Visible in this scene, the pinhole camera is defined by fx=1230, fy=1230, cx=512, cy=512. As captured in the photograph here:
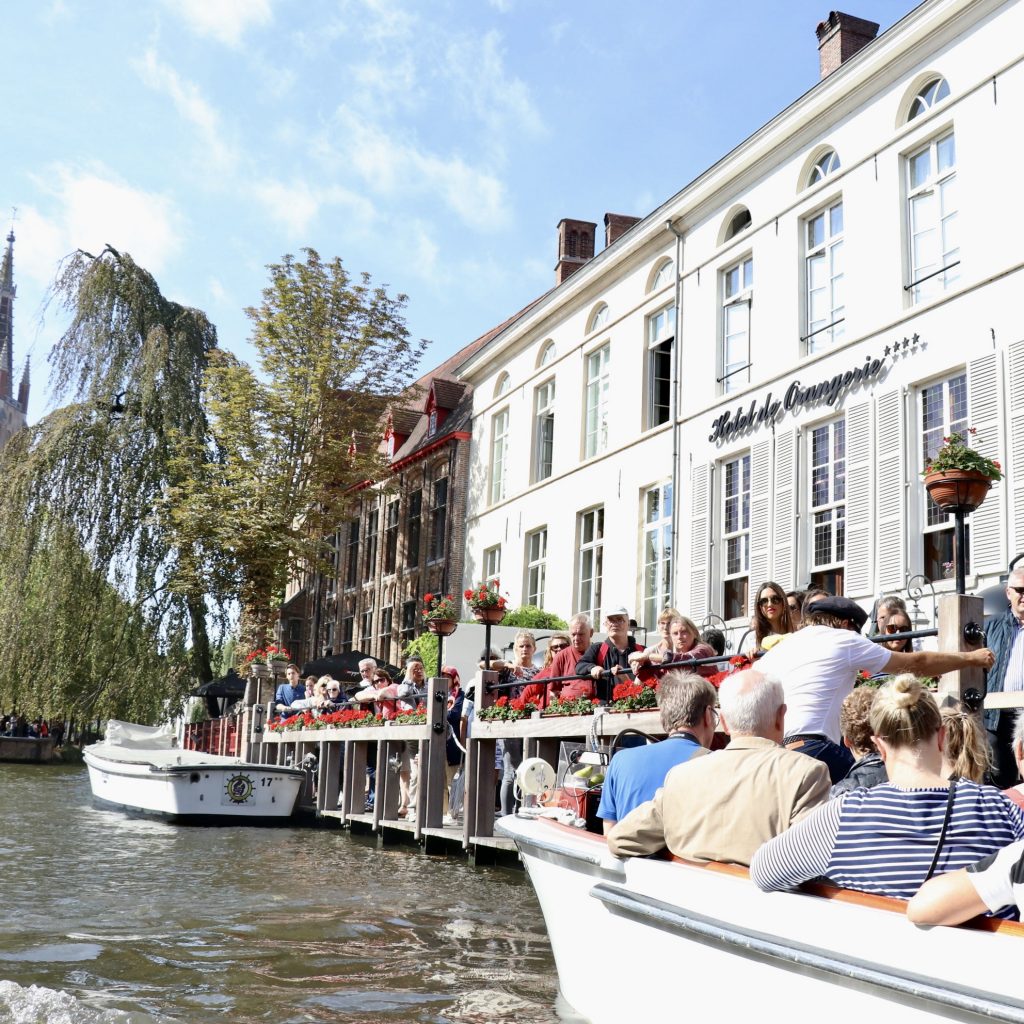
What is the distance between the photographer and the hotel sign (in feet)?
48.8

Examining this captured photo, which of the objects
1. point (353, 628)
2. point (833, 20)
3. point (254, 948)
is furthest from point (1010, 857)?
point (353, 628)

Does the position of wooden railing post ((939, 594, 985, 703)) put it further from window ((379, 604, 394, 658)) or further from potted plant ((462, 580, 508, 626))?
window ((379, 604, 394, 658))

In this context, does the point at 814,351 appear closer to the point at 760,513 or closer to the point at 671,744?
the point at 760,513

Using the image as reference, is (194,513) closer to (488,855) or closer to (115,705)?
(115,705)

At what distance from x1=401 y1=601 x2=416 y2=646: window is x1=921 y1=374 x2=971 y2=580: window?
17.3 m

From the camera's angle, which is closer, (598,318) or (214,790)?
(214,790)

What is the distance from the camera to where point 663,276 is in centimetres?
2019

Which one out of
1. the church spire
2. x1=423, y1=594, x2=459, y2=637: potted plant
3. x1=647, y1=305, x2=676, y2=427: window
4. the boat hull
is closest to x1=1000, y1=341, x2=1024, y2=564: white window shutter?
x1=423, y1=594, x2=459, y2=637: potted plant

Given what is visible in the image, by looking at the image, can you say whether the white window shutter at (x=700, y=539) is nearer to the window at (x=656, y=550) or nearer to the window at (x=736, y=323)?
the window at (x=656, y=550)

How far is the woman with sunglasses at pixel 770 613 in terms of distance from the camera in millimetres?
6648

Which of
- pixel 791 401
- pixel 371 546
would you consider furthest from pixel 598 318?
pixel 371 546

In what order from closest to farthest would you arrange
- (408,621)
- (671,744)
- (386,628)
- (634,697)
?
(671,744), (634,697), (408,621), (386,628)

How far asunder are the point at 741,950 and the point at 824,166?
47.9ft

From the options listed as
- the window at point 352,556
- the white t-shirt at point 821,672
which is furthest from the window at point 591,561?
the white t-shirt at point 821,672
